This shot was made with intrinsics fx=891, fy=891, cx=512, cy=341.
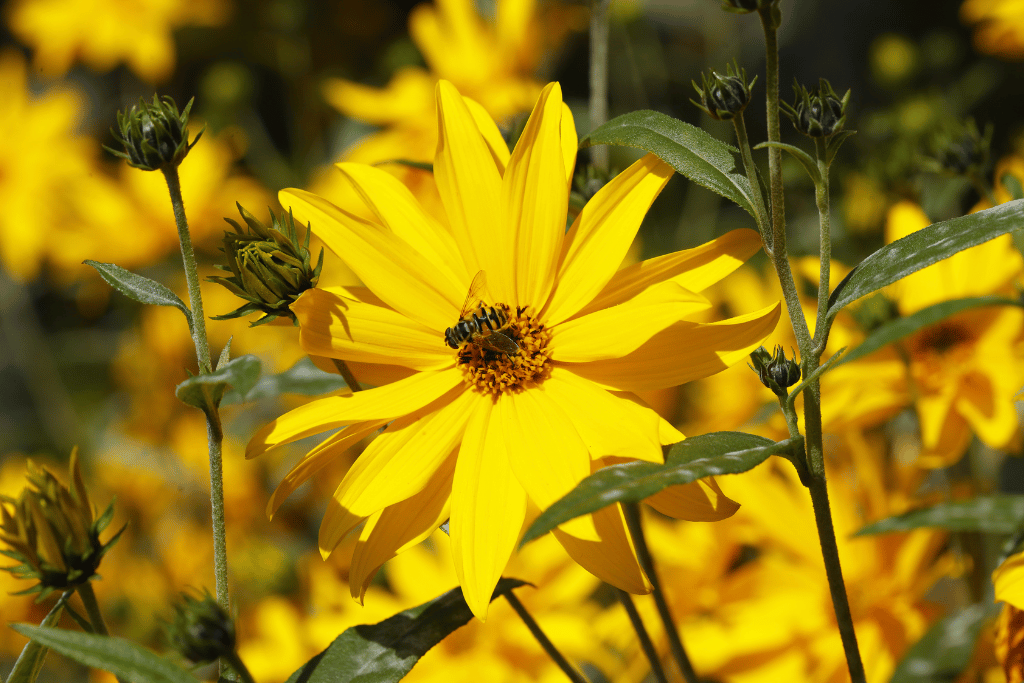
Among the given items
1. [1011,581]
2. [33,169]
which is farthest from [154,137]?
[33,169]

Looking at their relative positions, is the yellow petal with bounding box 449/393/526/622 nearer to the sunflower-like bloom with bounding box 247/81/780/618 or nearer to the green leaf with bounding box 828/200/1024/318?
the sunflower-like bloom with bounding box 247/81/780/618

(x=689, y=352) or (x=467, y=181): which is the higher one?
(x=467, y=181)

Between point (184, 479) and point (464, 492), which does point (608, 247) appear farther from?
point (184, 479)

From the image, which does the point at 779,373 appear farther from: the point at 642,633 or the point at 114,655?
the point at 114,655

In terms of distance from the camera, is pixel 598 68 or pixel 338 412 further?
pixel 598 68

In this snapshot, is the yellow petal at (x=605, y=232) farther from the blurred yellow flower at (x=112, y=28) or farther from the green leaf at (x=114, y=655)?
the blurred yellow flower at (x=112, y=28)

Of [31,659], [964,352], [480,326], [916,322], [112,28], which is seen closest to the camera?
[916,322]

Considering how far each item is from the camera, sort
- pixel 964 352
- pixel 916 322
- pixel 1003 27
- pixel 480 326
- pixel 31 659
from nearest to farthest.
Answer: pixel 916 322 → pixel 31 659 → pixel 480 326 → pixel 964 352 → pixel 1003 27
